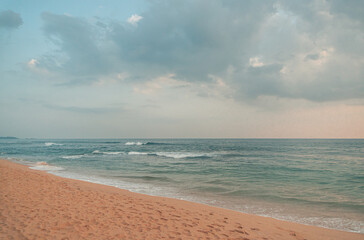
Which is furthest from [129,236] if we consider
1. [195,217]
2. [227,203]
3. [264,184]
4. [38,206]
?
[264,184]

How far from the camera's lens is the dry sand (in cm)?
469

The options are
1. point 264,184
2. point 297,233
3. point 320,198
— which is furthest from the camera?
point 264,184

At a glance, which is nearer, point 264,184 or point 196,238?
point 196,238

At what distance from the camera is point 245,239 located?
4.90 metres

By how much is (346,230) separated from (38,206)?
9.37m

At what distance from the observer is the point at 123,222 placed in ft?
17.8

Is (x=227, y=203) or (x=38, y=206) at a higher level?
(x=38, y=206)

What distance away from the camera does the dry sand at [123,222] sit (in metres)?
4.69

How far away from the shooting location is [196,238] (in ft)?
15.5

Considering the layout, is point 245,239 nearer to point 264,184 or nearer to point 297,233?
point 297,233

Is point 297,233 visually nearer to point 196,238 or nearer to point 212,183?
point 196,238

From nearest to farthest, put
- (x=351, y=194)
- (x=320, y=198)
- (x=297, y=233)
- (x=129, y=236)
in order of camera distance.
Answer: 1. (x=129, y=236)
2. (x=297, y=233)
3. (x=320, y=198)
4. (x=351, y=194)

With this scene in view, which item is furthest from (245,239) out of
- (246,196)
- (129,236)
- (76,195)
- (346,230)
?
(76,195)

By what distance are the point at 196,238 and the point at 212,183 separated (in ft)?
28.1
